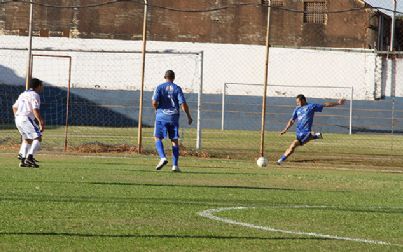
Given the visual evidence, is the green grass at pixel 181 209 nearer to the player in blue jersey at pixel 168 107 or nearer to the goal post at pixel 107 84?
the player in blue jersey at pixel 168 107

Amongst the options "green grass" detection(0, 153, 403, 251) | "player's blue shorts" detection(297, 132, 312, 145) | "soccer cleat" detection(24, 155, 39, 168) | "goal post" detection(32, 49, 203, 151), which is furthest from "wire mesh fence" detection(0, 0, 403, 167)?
"green grass" detection(0, 153, 403, 251)

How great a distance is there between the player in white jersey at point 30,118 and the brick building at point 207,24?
4283cm

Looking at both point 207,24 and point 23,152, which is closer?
point 23,152

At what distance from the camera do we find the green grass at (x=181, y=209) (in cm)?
962

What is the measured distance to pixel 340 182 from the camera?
19.9 metres

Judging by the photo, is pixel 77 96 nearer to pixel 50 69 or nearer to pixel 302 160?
pixel 50 69

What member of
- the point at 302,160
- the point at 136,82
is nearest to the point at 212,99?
the point at 136,82

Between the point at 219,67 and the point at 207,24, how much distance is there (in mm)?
3827

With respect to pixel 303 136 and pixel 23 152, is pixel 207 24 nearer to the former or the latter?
pixel 303 136

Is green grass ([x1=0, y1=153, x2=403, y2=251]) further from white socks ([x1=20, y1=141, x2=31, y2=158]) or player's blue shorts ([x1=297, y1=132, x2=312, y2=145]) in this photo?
player's blue shorts ([x1=297, y1=132, x2=312, y2=145])

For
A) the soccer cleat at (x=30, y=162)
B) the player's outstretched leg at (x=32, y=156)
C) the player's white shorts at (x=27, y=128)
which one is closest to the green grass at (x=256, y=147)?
the player's white shorts at (x=27, y=128)

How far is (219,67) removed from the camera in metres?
62.8

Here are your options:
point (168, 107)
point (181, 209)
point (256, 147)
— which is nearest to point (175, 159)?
point (168, 107)

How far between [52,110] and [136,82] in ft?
30.0
